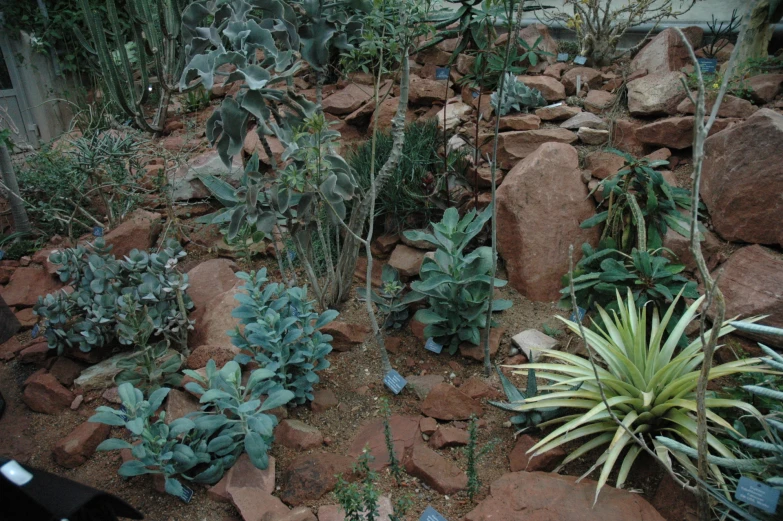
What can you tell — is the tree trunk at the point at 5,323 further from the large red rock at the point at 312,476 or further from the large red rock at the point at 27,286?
the large red rock at the point at 312,476

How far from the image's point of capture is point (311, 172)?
2.71 meters

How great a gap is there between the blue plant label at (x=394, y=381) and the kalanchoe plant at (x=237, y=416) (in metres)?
0.59

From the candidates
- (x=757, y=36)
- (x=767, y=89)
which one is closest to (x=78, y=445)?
(x=767, y=89)

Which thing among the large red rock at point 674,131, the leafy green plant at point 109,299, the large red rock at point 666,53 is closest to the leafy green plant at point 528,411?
the leafy green plant at point 109,299

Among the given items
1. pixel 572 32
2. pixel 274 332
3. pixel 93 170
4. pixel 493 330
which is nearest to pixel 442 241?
pixel 493 330

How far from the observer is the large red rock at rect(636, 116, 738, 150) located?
3523 millimetres

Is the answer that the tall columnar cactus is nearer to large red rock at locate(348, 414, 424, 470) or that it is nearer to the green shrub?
the green shrub

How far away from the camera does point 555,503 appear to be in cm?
205

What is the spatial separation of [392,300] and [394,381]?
51 cm

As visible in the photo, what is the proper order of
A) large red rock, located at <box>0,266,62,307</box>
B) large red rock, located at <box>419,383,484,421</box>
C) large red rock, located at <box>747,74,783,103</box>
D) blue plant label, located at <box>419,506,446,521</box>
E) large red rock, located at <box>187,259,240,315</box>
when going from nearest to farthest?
blue plant label, located at <box>419,506,446,521</box> → large red rock, located at <box>419,383,484,421</box> → large red rock, located at <box>187,259,240,315</box> → large red rock, located at <box>0,266,62,307</box> → large red rock, located at <box>747,74,783,103</box>

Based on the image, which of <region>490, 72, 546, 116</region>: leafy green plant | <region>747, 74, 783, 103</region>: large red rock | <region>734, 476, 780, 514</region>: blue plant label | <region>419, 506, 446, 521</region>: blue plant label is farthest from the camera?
<region>490, 72, 546, 116</region>: leafy green plant

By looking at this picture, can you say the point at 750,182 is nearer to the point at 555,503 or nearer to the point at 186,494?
the point at 555,503

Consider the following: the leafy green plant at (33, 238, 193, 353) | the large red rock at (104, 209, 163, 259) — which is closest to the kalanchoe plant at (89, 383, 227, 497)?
the leafy green plant at (33, 238, 193, 353)

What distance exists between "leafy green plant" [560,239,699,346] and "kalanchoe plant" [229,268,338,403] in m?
1.28
